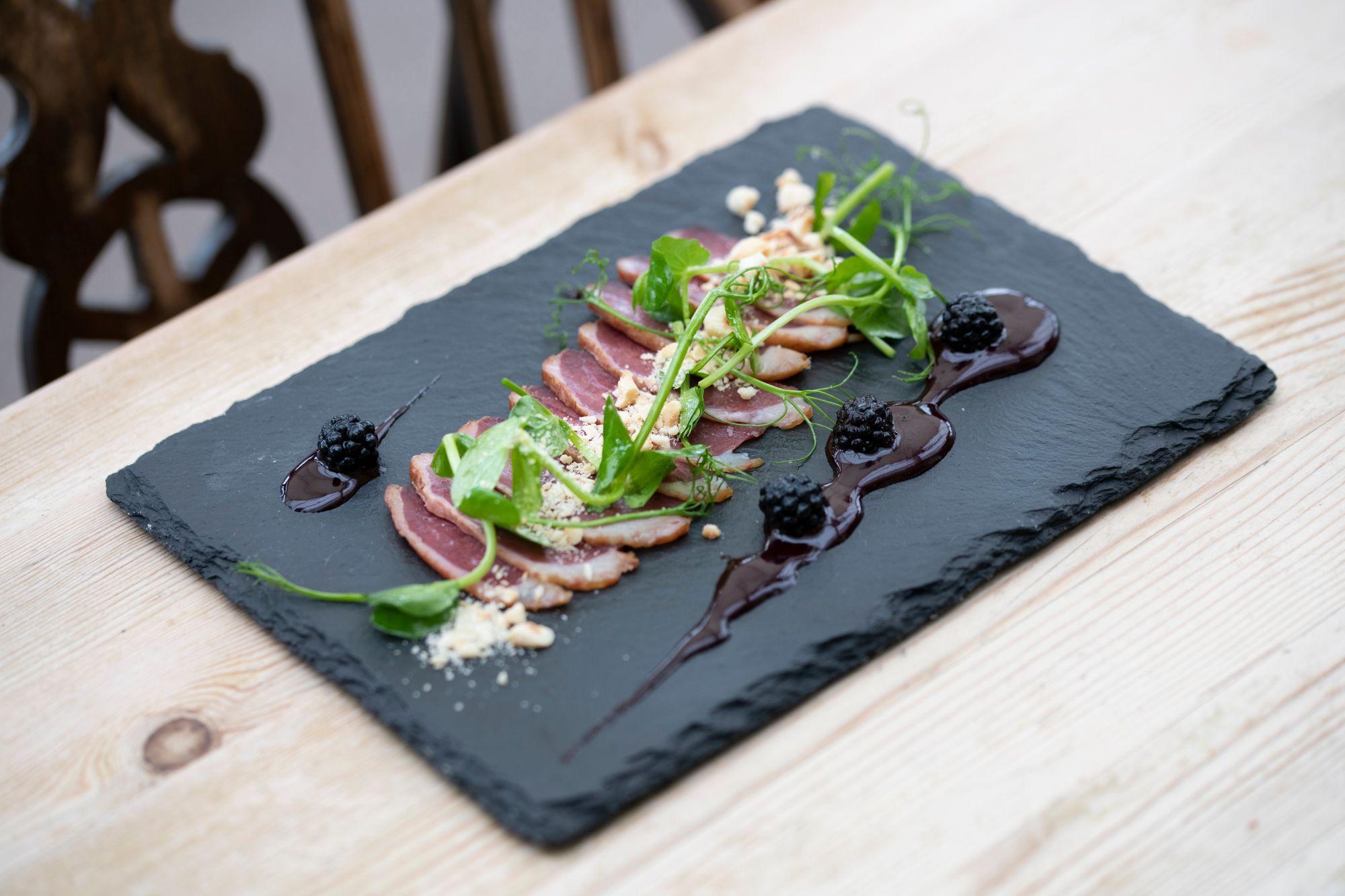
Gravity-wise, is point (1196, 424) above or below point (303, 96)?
above

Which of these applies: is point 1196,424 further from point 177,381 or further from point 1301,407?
point 177,381

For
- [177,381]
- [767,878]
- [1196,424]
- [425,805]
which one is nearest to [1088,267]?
[1196,424]

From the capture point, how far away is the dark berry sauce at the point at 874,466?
223 centimetres

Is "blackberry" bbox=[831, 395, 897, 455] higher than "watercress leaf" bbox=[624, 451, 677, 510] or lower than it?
lower

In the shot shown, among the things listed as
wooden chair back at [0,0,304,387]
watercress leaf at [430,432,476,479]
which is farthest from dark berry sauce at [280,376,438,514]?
wooden chair back at [0,0,304,387]

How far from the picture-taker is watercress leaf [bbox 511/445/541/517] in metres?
2.26

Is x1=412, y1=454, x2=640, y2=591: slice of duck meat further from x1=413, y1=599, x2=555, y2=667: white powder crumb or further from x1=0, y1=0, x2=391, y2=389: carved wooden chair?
x1=0, y1=0, x2=391, y2=389: carved wooden chair

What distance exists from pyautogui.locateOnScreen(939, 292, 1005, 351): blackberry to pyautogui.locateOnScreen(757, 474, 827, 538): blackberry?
2.02 feet

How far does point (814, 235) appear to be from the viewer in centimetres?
306

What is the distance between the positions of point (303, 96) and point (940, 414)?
434 centimetres

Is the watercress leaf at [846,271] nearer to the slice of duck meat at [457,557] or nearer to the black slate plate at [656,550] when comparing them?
the black slate plate at [656,550]

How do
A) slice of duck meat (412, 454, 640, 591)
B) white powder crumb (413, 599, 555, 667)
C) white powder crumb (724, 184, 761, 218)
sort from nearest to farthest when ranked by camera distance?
white powder crumb (413, 599, 555, 667) < slice of duck meat (412, 454, 640, 591) < white powder crumb (724, 184, 761, 218)

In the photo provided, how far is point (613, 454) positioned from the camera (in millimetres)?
2332

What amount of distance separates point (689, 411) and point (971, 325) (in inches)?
27.2
